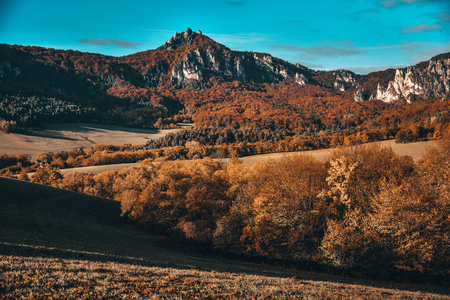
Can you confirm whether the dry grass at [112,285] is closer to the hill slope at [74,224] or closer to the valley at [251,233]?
the valley at [251,233]

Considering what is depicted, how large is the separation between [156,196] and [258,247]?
22925mm

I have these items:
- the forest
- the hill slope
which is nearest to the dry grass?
the hill slope

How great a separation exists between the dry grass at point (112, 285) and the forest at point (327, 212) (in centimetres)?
1886

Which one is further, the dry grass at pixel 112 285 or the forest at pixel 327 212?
the forest at pixel 327 212

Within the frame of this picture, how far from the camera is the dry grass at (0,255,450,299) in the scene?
1185 centimetres

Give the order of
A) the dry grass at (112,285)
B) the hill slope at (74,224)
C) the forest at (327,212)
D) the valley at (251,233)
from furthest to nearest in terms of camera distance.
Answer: the forest at (327,212)
the hill slope at (74,224)
the valley at (251,233)
the dry grass at (112,285)

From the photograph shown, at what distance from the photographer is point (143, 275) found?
16.3 meters

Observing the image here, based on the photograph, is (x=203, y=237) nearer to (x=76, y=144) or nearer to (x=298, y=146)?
Answer: (x=298, y=146)

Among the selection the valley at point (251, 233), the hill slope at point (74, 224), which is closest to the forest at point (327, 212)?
the valley at point (251, 233)

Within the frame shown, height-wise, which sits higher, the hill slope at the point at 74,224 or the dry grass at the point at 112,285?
the dry grass at the point at 112,285

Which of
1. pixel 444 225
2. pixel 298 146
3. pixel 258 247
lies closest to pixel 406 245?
pixel 444 225

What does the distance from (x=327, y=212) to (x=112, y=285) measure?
3280 centimetres

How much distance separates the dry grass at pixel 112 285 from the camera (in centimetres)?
1185

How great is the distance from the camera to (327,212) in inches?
1524
